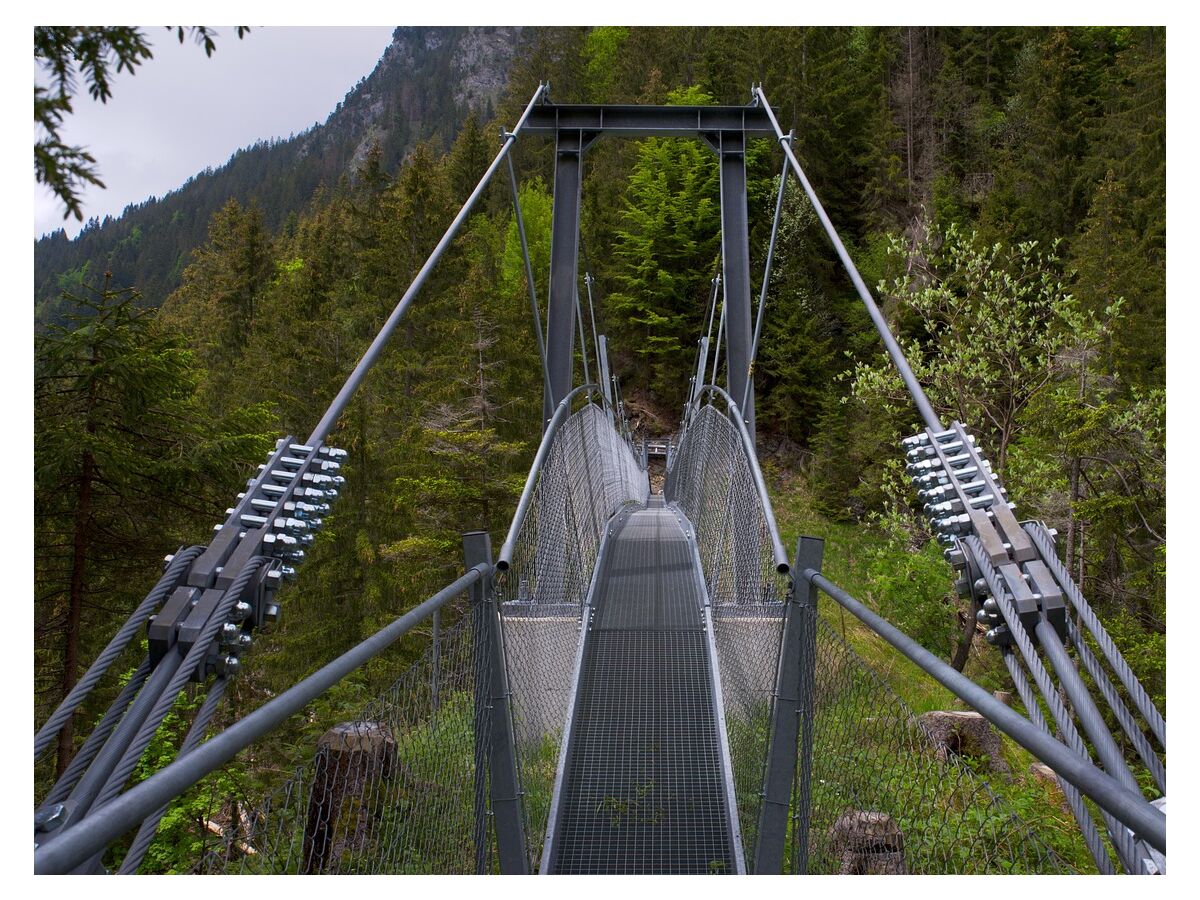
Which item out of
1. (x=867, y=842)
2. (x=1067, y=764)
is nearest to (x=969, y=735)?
(x=867, y=842)

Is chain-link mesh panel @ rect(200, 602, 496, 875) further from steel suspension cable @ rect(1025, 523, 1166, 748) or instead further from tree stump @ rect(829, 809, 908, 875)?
steel suspension cable @ rect(1025, 523, 1166, 748)

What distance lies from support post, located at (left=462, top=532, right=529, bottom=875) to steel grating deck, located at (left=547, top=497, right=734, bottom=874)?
0.53 metres

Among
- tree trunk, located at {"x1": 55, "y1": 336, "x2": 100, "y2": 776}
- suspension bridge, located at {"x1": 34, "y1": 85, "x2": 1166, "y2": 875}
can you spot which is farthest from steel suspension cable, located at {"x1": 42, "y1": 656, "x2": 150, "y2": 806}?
tree trunk, located at {"x1": 55, "y1": 336, "x2": 100, "y2": 776}

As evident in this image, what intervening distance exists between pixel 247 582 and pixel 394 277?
15272mm

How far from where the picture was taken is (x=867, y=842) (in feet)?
6.68

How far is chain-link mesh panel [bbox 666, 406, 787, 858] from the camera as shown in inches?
101

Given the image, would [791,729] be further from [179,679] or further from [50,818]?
[50,818]

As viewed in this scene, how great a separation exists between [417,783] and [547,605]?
6.02 ft

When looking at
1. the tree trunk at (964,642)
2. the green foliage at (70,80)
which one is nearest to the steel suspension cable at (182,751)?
the green foliage at (70,80)

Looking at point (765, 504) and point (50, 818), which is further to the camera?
point (765, 504)

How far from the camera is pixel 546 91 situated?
636cm

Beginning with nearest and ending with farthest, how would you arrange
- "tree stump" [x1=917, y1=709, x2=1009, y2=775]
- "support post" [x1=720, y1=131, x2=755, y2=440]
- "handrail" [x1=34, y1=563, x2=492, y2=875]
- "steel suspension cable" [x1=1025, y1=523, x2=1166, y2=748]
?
"handrail" [x1=34, y1=563, x2=492, y2=875]
"steel suspension cable" [x1=1025, y1=523, x2=1166, y2=748]
"tree stump" [x1=917, y1=709, x2=1009, y2=775]
"support post" [x1=720, y1=131, x2=755, y2=440]
